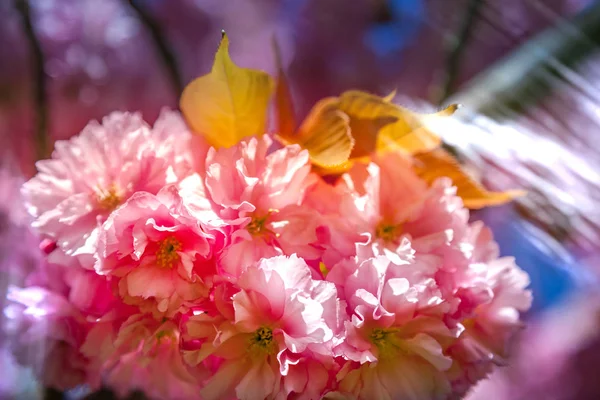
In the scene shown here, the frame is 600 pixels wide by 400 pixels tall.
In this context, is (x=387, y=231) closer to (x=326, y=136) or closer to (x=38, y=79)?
(x=326, y=136)

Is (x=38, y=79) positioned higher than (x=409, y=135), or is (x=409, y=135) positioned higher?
(x=409, y=135)

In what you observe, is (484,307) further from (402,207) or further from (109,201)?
(109,201)

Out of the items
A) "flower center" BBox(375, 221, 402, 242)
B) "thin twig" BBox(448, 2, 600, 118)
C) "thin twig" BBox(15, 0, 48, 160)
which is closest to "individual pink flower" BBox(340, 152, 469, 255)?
"flower center" BBox(375, 221, 402, 242)

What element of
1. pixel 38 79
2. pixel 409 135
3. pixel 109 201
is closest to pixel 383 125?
pixel 409 135

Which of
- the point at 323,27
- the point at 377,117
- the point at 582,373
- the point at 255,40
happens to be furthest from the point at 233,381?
the point at 582,373

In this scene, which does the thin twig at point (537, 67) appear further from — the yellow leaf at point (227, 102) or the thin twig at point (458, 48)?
the yellow leaf at point (227, 102)

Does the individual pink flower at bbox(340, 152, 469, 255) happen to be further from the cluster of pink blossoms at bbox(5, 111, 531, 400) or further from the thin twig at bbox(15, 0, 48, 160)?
the thin twig at bbox(15, 0, 48, 160)

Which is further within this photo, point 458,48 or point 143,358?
point 458,48
